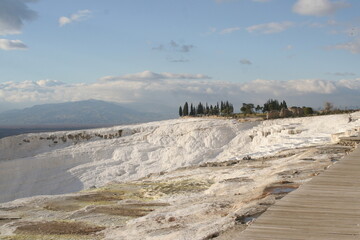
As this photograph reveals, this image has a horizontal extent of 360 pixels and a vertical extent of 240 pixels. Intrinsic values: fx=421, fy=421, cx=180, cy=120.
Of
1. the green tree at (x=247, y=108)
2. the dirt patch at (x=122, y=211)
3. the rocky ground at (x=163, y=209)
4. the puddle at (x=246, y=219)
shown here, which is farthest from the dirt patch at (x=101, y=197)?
the green tree at (x=247, y=108)

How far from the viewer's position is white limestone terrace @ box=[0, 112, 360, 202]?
31.1m

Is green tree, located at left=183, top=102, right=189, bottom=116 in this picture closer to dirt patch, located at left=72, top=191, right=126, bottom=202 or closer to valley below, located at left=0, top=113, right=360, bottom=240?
valley below, located at left=0, top=113, right=360, bottom=240

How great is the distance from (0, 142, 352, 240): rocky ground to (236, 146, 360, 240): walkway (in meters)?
0.97

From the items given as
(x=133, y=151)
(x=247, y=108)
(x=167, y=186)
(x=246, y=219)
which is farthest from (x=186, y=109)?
(x=246, y=219)

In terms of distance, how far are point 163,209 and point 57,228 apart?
96.3 inches

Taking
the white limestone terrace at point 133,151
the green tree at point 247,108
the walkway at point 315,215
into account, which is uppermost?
the green tree at point 247,108

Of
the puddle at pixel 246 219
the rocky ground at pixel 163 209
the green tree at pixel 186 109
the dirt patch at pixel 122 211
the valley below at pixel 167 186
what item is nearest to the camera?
the puddle at pixel 246 219

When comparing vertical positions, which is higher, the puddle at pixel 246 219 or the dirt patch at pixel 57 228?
the puddle at pixel 246 219

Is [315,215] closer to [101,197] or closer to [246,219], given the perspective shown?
[246,219]

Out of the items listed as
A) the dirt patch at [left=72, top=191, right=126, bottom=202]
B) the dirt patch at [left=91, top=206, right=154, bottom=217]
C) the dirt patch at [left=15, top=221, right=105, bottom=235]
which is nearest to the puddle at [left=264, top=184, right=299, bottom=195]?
the dirt patch at [left=91, top=206, right=154, bottom=217]

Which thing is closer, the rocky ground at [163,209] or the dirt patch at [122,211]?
the rocky ground at [163,209]

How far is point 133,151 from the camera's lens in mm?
37156

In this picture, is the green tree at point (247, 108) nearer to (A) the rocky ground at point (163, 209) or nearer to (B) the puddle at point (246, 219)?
(A) the rocky ground at point (163, 209)

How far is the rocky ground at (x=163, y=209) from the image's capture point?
25.7 ft
